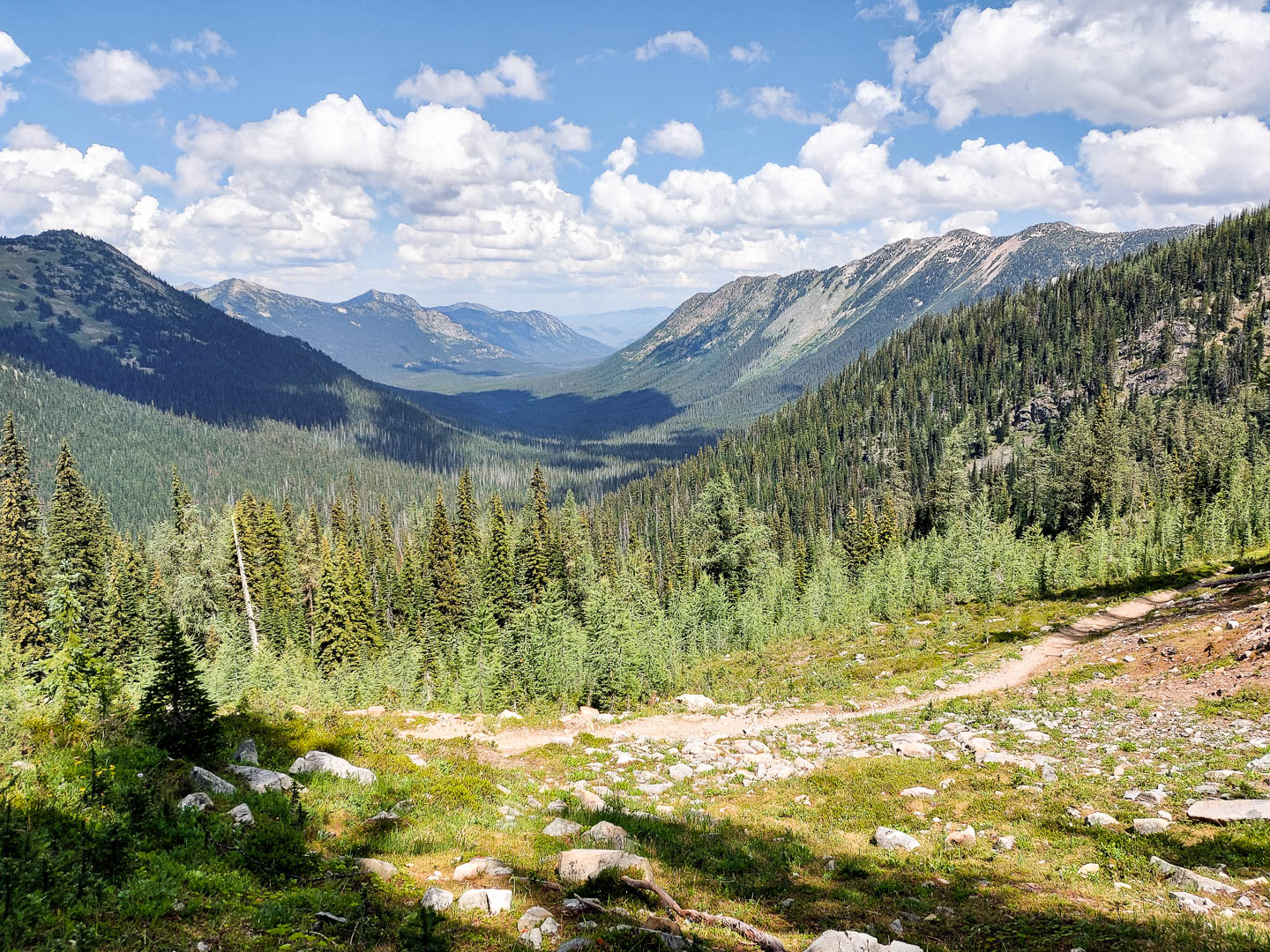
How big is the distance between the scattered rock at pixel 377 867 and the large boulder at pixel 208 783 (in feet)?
13.5

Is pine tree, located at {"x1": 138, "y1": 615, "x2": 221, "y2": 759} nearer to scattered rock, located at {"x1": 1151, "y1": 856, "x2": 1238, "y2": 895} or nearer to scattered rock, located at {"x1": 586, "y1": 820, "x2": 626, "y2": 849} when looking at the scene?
scattered rock, located at {"x1": 586, "y1": 820, "x2": 626, "y2": 849}

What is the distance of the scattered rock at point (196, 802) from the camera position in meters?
11.4

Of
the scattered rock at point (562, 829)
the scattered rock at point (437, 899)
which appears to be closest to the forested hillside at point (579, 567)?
the scattered rock at point (437, 899)

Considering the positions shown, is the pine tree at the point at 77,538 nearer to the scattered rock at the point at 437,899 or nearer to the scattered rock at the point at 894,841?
the scattered rock at the point at 437,899

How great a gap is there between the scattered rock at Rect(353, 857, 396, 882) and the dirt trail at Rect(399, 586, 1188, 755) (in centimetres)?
1337

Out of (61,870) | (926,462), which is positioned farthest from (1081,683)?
(926,462)

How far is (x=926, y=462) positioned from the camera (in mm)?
154500

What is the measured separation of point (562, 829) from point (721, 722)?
→ 17.7 meters

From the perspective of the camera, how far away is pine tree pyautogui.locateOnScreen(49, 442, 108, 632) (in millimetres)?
51750

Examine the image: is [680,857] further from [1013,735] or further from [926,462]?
[926,462]

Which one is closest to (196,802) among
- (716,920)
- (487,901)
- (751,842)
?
(487,901)

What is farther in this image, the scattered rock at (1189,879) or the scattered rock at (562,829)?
the scattered rock at (562,829)

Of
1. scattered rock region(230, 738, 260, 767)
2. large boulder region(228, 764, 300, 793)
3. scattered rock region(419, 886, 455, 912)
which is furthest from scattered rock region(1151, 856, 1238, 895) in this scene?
scattered rock region(230, 738, 260, 767)

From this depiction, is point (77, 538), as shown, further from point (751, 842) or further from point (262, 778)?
point (751, 842)
